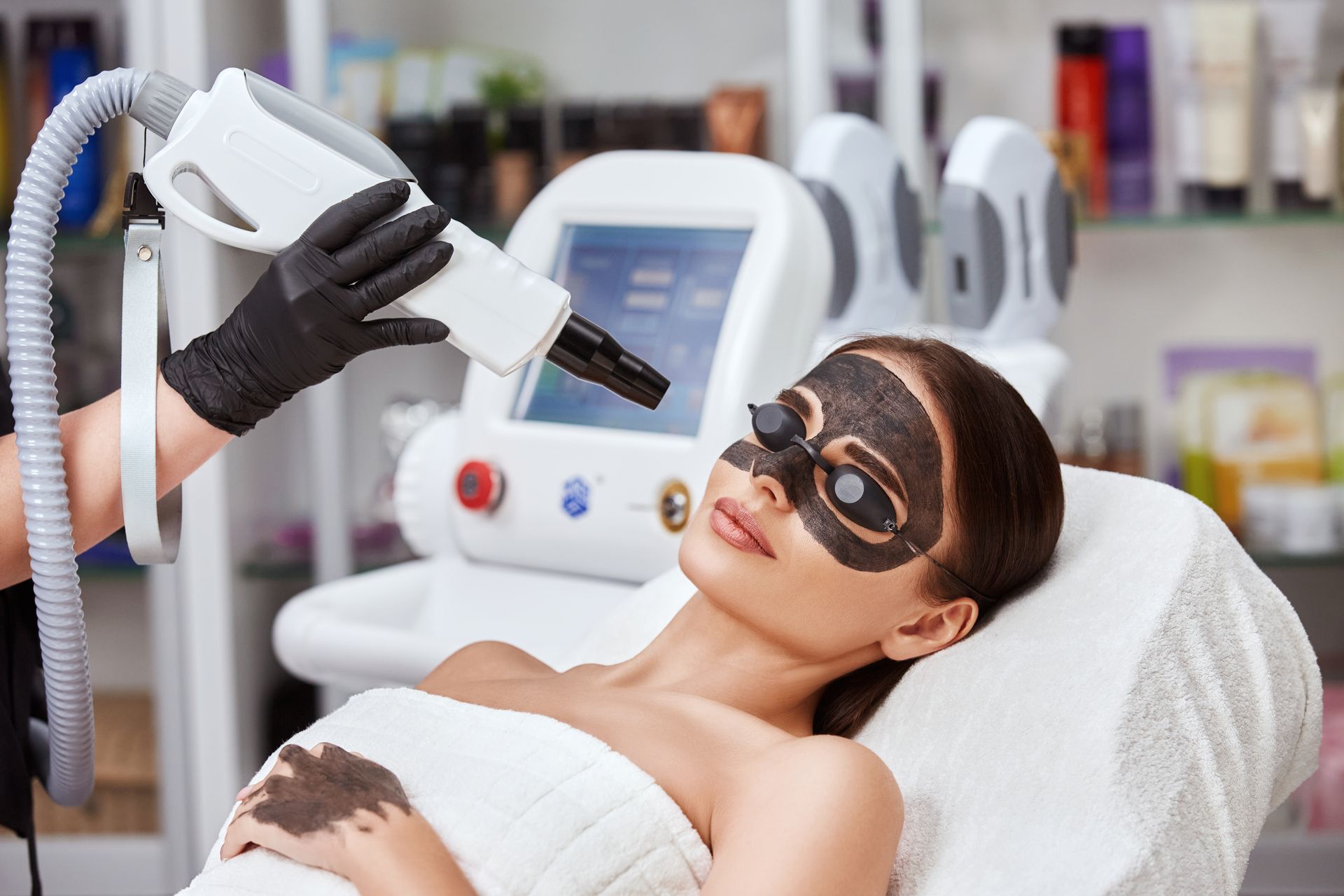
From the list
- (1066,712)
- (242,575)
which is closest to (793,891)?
(1066,712)

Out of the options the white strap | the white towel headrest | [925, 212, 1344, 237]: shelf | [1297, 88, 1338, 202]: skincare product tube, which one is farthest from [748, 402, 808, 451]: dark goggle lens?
[1297, 88, 1338, 202]: skincare product tube

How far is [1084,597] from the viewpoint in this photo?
998mm

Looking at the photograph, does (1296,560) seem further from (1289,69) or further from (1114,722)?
(1114,722)

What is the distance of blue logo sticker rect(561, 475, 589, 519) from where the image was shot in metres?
1.41

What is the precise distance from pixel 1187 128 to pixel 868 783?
1.63 metres

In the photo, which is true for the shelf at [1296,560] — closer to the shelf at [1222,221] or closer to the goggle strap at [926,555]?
the shelf at [1222,221]

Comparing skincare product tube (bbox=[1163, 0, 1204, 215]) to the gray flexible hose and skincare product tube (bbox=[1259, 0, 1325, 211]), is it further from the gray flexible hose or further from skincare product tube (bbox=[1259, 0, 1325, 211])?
the gray flexible hose

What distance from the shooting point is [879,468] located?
3.32 feet

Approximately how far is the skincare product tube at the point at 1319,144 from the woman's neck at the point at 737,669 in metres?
1.47

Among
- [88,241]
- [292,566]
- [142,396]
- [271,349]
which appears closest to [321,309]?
[271,349]

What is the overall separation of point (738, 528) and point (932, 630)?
18 centimetres

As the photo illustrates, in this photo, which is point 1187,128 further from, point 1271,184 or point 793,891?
point 793,891

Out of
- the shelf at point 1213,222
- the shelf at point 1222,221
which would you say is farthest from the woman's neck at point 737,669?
the shelf at point 1222,221

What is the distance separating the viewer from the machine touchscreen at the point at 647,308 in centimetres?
139
